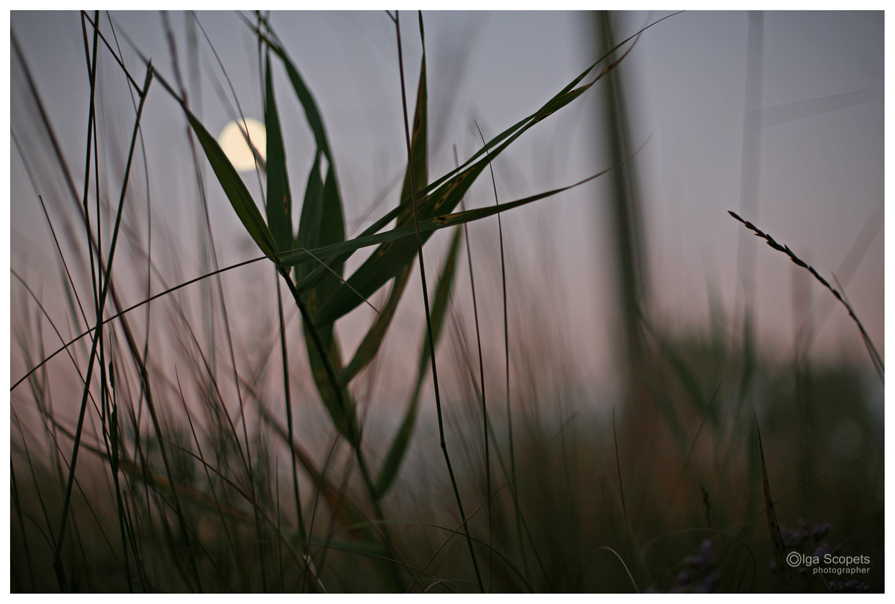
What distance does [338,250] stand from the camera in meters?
0.33

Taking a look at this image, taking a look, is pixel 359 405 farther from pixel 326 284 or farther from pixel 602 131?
pixel 602 131

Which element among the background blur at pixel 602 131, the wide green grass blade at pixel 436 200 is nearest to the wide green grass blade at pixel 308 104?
the wide green grass blade at pixel 436 200

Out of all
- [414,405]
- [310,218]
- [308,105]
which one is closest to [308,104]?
[308,105]

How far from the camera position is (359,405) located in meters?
0.54

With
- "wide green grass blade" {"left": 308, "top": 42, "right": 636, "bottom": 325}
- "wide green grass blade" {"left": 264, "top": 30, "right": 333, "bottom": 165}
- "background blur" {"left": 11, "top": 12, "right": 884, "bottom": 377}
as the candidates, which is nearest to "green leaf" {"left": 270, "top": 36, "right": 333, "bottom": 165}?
"wide green grass blade" {"left": 264, "top": 30, "right": 333, "bottom": 165}

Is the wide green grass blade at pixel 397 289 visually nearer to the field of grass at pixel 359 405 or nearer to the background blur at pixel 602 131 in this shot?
the field of grass at pixel 359 405

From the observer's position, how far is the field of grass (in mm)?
410

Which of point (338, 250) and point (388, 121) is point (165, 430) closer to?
point (338, 250)

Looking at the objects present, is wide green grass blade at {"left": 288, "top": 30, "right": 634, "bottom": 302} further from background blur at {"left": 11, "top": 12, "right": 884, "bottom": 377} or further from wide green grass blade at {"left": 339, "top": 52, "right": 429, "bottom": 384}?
background blur at {"left": 11, "top": 12, "right": 884, "bottom": 377}

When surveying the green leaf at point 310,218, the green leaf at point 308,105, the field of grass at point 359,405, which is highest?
the green leaf at point 308,105

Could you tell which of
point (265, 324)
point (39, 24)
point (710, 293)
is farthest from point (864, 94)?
point (39, 24)

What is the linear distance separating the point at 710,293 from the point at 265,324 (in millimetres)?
651

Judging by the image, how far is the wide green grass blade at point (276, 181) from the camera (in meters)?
0.38

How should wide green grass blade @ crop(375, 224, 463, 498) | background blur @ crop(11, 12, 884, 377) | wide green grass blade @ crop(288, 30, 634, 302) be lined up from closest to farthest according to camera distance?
wide green grass blade @ crop(288, 30, 634, 302) < wide green grass blade @ crop(375, 224, 463, 498) < background blur @ crop(11, 12, 884, 377)
